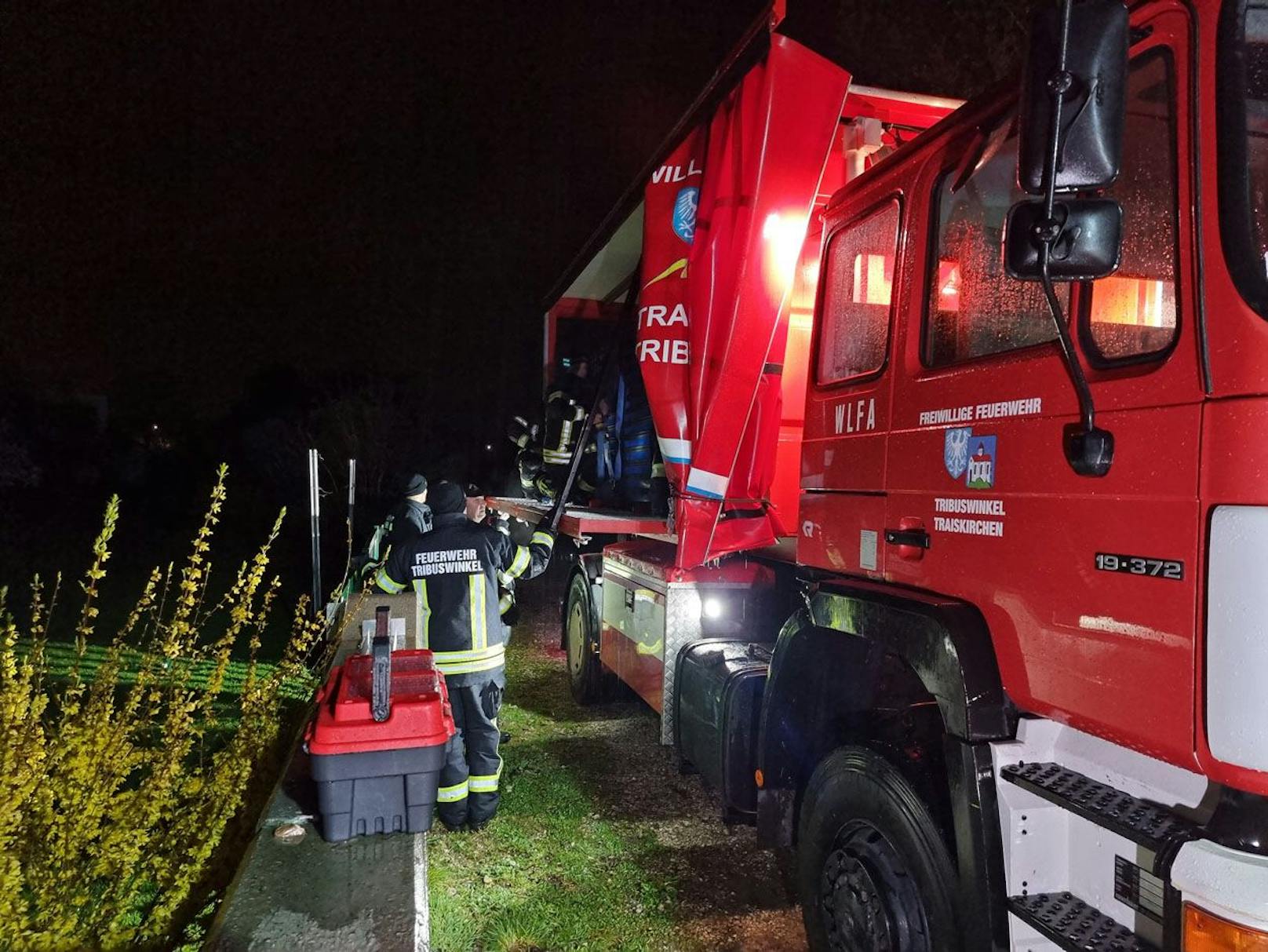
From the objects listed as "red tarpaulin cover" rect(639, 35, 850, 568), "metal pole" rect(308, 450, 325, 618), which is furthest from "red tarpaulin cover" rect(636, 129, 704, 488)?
"metal pole" rect(308, 450, 325, 618)

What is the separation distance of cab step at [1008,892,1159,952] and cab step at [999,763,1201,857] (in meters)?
0.23

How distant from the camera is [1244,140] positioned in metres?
1.60

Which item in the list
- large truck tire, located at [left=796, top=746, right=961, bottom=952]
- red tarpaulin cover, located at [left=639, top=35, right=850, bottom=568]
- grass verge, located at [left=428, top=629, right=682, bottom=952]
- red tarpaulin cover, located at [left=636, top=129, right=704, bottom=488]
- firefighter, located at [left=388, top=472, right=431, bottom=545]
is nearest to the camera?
large truck tire, located at [left=796, top=746, right=961, bottom=952]

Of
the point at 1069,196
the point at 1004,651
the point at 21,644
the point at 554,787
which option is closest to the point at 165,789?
the point at 554,787

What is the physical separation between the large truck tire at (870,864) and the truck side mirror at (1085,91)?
1573 mm

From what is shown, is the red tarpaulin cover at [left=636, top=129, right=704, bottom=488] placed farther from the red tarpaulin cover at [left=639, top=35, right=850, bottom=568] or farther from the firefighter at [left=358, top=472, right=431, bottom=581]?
the firefighter at [left=358, top=472, right=431, bottom=581]

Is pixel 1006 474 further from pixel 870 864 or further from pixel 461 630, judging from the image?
pixel 461 630

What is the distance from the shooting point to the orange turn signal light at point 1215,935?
4.76 feet

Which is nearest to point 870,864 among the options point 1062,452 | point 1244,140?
point 1062,452

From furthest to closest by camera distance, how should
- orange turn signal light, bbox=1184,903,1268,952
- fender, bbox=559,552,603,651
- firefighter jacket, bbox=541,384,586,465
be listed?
firefighter jacket, bbox=541,384,586,465
fender, bbox=559,552,603,651
orange turn signal light, bbox=1184,903,1268,952

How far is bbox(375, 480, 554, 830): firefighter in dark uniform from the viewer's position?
4262mm

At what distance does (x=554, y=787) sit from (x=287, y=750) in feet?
4.91

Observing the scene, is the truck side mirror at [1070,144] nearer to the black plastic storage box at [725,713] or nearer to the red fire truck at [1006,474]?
the red fire truck at [1006,474]

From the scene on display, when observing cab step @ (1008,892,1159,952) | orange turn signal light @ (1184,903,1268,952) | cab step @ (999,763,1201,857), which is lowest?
cab step @ (1008,892,1159,952)
